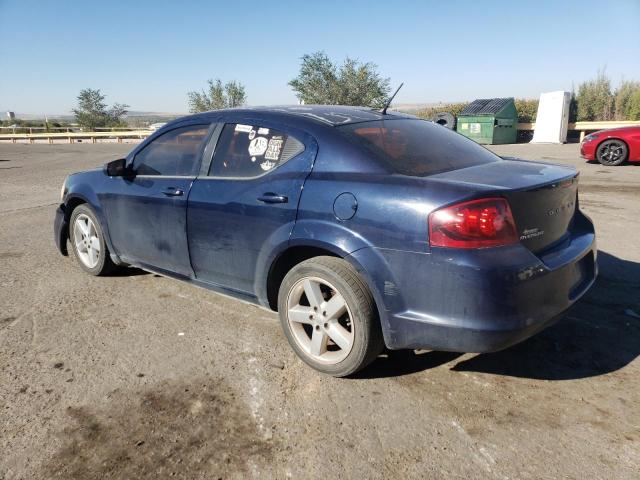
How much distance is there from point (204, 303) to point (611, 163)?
493 inches

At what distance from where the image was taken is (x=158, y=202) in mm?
3760

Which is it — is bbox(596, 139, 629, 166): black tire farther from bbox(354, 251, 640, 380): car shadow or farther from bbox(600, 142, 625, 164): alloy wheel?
bbox(354, 251, 640, 380): car shadow

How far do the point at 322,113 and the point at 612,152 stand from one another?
12146mm

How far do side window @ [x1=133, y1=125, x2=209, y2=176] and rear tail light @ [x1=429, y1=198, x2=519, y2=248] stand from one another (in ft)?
6.45

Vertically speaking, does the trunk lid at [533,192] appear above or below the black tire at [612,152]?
above

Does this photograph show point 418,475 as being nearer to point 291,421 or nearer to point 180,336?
point 291,421

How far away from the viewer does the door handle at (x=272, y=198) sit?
296cm

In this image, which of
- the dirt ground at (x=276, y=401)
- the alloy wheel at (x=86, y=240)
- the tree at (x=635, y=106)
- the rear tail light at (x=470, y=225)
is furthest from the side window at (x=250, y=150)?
the tree at (x=635, y=106)

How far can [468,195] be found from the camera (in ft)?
7.79

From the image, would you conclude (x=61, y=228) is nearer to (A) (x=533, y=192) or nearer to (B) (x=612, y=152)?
(A) (x=533, y=192)

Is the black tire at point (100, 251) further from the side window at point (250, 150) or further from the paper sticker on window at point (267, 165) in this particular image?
the paper sticker on window at point (267, 165)

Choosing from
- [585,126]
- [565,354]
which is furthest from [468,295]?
[585,126]

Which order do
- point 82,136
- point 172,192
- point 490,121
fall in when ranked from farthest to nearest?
point 82,136, point 490,121, point 172,192

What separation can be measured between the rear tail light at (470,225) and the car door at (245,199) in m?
0.89
